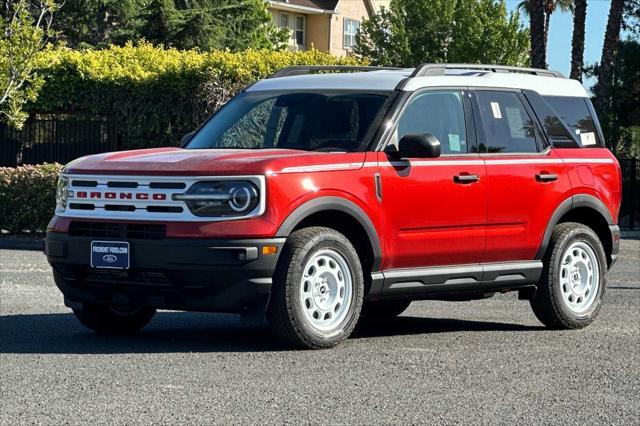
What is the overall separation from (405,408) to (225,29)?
130ft

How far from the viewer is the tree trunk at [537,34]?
32.5 meters

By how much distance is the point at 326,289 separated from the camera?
9320 millimetres

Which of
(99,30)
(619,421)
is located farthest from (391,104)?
(99,30)

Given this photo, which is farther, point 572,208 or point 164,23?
point 164,23

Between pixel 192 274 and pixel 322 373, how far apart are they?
122 cm

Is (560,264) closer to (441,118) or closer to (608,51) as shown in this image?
(441,118)

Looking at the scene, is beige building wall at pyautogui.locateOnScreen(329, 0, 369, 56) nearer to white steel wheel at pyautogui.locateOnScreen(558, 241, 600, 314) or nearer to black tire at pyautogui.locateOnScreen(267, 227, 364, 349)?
white steel wheel at pyautogui.locateOnScreen(558, 241, 600, 314)

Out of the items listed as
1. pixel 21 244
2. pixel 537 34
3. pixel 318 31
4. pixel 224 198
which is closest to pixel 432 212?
pixel 224 198

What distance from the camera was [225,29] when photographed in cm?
4594

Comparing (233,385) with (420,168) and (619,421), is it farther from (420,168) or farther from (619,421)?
(420,168)

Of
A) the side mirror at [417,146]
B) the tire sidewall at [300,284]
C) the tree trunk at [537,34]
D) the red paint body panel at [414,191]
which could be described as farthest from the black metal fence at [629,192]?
the tire sidewall at [300,284]

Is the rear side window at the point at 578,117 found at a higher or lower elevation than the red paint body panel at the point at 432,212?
higher

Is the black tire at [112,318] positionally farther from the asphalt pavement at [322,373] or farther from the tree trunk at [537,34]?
the tree trunk at [537,34]

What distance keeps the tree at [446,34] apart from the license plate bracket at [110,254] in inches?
1954
